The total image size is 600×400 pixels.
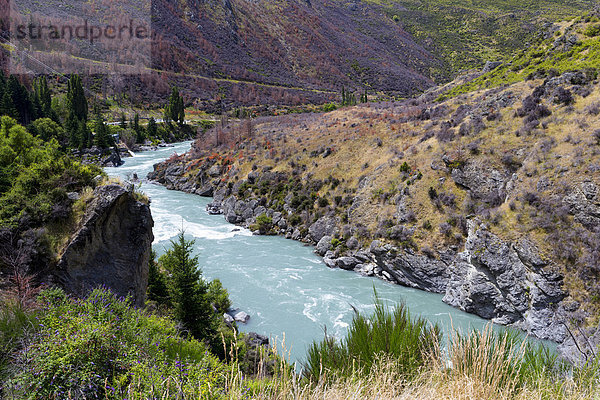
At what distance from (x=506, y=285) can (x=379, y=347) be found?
17603 mm

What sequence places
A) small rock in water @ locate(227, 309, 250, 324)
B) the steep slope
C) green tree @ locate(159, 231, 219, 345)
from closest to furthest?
1. green tree @ locate(159, 231, 219, 345)
2. small rock in water @ locate(227, 309, 250, 324)
3. the steep slope

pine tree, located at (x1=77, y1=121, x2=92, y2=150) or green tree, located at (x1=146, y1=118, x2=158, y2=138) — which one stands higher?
green tree, located at (x1=146, y1=118, x2=158, y2=138)

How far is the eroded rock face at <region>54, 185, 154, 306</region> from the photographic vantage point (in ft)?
37.2

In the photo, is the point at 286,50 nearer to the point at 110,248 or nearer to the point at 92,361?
the point at 110,248

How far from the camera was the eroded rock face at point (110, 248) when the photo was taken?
1133 cm

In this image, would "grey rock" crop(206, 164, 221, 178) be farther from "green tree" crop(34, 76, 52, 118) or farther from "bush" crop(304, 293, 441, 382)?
"bush" crop(304, 293, 441, 382)

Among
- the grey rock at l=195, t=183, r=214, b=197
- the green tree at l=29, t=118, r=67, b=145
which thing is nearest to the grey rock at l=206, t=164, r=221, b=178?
the grey rock at l=195, t=183, r=214, b=197

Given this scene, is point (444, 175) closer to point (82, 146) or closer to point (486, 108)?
point (486, 108)

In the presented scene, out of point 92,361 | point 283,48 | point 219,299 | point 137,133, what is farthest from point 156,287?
point 283,48

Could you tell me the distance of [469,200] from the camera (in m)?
23.1

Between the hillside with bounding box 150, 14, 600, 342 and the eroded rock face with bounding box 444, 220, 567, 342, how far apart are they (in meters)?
0.05

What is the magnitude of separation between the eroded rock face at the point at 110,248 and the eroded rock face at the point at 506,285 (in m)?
17.6

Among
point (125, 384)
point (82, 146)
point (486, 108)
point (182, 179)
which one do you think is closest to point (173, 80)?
point (82, 146)

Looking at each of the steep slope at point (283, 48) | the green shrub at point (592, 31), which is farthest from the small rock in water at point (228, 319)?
the steep slope at point (283, 48)
